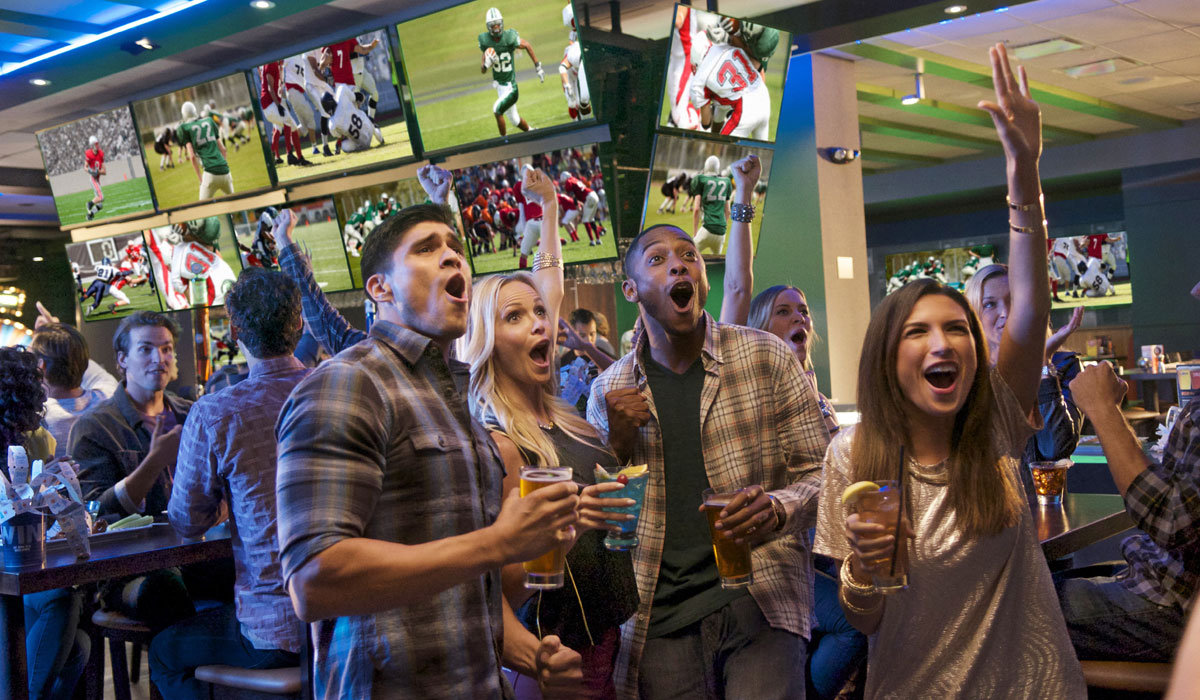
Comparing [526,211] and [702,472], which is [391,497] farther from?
[526,211]

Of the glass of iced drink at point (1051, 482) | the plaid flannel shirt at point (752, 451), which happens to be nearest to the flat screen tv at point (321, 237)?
the plaid flannel shirt at point (752, 451)

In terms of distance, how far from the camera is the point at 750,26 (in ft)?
18.0

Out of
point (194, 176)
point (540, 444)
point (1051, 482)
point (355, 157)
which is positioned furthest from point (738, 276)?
point (194, 176)

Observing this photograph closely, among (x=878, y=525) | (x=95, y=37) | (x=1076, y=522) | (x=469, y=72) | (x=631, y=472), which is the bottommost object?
(x=1076, y=522)

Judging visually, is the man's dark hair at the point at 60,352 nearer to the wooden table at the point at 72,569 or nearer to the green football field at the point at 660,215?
the wooden table at the point at 72,569

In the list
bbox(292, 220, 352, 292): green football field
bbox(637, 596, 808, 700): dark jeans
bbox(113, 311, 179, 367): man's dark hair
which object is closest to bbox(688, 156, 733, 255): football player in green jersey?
bbox(292, 220, 352, 292): green football field

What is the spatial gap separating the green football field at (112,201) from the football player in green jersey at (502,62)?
133 inches

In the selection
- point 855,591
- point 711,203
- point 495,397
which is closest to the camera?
point 855,591

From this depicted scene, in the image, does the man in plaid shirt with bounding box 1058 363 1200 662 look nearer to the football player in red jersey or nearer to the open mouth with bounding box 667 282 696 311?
the open mouth with bounding box 667 282 696 311

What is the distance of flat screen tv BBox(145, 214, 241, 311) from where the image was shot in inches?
294

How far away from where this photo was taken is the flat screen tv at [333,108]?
19.6 ft

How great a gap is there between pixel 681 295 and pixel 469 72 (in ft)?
11.7

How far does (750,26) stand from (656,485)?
12.3ft

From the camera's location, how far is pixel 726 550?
79.8 inches
